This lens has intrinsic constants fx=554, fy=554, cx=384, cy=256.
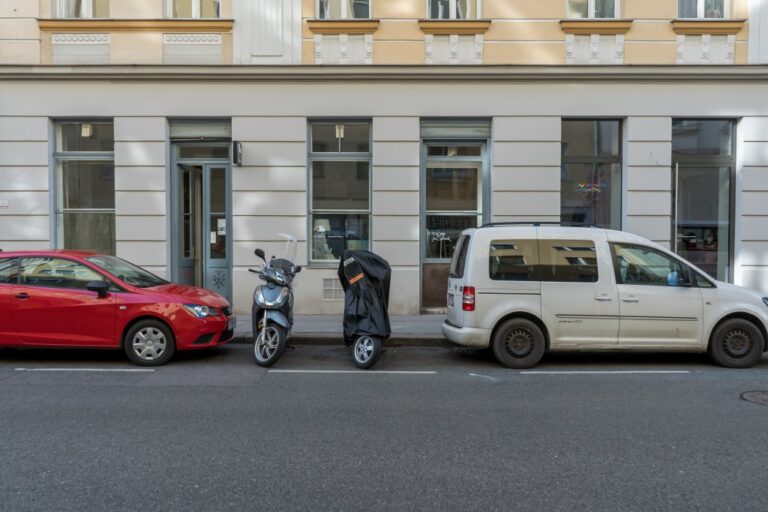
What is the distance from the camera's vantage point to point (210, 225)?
40.7ft

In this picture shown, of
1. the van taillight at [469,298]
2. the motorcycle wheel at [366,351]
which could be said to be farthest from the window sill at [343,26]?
the motorcycle wheel at [366,351]

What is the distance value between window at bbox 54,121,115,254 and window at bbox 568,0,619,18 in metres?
10.3

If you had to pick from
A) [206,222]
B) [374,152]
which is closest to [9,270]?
[206,222]

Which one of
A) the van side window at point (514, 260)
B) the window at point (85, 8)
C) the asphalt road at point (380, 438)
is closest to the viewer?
the asphalt road at point (380, 438)

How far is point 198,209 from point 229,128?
2.05 m

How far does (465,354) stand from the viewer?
856 cm

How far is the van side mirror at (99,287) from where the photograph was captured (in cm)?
740

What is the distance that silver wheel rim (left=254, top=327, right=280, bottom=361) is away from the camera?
24.7 ft

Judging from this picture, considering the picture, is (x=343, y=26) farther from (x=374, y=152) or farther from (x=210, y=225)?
(x=210, y=225)

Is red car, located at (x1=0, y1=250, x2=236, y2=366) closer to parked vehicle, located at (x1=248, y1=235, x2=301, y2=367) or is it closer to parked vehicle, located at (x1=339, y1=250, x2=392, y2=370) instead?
parked vehicle, located at (x1=248, y1=235, x2=301, y2=367)

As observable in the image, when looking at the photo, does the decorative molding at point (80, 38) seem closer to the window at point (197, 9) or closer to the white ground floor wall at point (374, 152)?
the white ground floor wall at point (374, 152)

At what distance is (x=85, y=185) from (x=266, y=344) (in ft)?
24.3

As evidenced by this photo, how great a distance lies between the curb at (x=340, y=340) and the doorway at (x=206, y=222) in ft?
11.0

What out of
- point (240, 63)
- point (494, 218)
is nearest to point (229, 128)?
point (240, 63)
